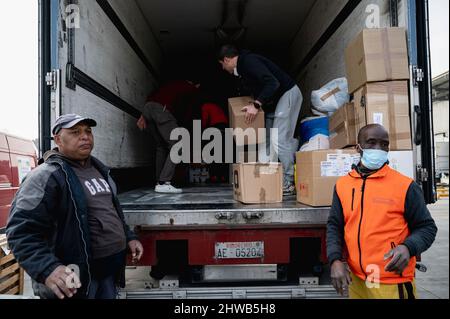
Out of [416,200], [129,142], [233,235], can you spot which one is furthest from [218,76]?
[416,200]

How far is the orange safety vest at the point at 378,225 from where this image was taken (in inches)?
76.3

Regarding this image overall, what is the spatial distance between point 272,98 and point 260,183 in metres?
1.16

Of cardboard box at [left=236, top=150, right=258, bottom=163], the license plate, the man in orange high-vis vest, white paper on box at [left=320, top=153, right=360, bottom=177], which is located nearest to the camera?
the man in orange high-vis vest

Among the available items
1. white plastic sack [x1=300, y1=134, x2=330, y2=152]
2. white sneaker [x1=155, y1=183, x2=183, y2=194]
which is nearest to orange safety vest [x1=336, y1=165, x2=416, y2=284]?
white plastic sack [x1=300, y1=134, x2=330, y2=152]

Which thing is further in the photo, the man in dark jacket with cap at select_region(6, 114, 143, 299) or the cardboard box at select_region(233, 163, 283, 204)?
the cardboard box at select_region(233, 163, 283, 204)

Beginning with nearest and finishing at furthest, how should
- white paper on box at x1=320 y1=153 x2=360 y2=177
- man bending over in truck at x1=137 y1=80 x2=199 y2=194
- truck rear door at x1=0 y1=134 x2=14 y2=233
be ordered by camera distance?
white paper on box at x1=320 y1=153 x2=360 y2=177
man bending over in truck at x1=137 y1=80 x2=199 y2=194
truck rear door at x1=0 y1=134 x2=14 y2=233

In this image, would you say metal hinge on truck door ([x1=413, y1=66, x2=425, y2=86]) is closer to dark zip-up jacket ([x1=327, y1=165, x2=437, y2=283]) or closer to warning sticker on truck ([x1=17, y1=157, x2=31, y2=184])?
dark zip-up jacket ([x1=327, y1=165, x2=437, y2=283])

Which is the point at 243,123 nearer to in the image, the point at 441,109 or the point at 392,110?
the point at 392,110

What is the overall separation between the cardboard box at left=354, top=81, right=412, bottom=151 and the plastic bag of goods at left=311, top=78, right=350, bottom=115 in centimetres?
72

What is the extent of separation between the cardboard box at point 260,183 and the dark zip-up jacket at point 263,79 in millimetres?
897

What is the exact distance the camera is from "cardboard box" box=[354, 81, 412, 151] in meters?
2.82

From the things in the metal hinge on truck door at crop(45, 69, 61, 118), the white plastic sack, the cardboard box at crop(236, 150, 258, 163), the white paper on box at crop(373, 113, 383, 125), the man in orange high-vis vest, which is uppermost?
the metal hinge on truck door at crop(45, 69, 61, 118)

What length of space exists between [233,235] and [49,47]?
1794 millimetres
